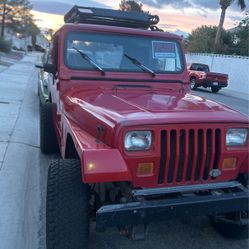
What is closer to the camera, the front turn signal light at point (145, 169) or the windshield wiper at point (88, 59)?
the front turn signal light at point (145, 169)

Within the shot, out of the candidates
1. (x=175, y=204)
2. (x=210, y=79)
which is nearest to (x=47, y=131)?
(x=175, y=204)

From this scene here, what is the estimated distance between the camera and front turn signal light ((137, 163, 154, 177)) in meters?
3.10

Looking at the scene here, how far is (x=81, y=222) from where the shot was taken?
303cm

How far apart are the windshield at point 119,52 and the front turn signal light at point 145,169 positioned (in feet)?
6.35

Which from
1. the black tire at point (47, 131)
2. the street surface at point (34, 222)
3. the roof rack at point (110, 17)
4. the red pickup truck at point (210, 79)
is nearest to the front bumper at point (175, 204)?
the street surface at point (34, 222)

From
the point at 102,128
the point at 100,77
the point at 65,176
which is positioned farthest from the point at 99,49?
the point at 65,176

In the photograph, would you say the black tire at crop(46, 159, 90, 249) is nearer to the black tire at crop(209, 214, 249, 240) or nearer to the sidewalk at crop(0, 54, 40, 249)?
the sidewalk at crop(0, 54, 40, 249)

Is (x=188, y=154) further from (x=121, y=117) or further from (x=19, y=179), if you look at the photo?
(x=19, y=179)

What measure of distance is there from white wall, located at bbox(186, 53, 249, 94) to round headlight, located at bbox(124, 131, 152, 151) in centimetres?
2415

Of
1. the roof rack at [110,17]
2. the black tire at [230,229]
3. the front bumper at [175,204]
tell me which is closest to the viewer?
the front bumper at [175,204]

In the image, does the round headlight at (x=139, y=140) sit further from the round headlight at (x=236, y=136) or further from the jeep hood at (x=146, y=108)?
the round headlight at (x=236, y=136)

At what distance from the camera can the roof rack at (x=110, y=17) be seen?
5.61 meters

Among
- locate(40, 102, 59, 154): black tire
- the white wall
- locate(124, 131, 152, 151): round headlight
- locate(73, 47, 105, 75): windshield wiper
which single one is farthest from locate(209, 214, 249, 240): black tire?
the white wall

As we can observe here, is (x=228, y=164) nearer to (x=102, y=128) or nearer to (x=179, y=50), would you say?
(x=102, y=128)
